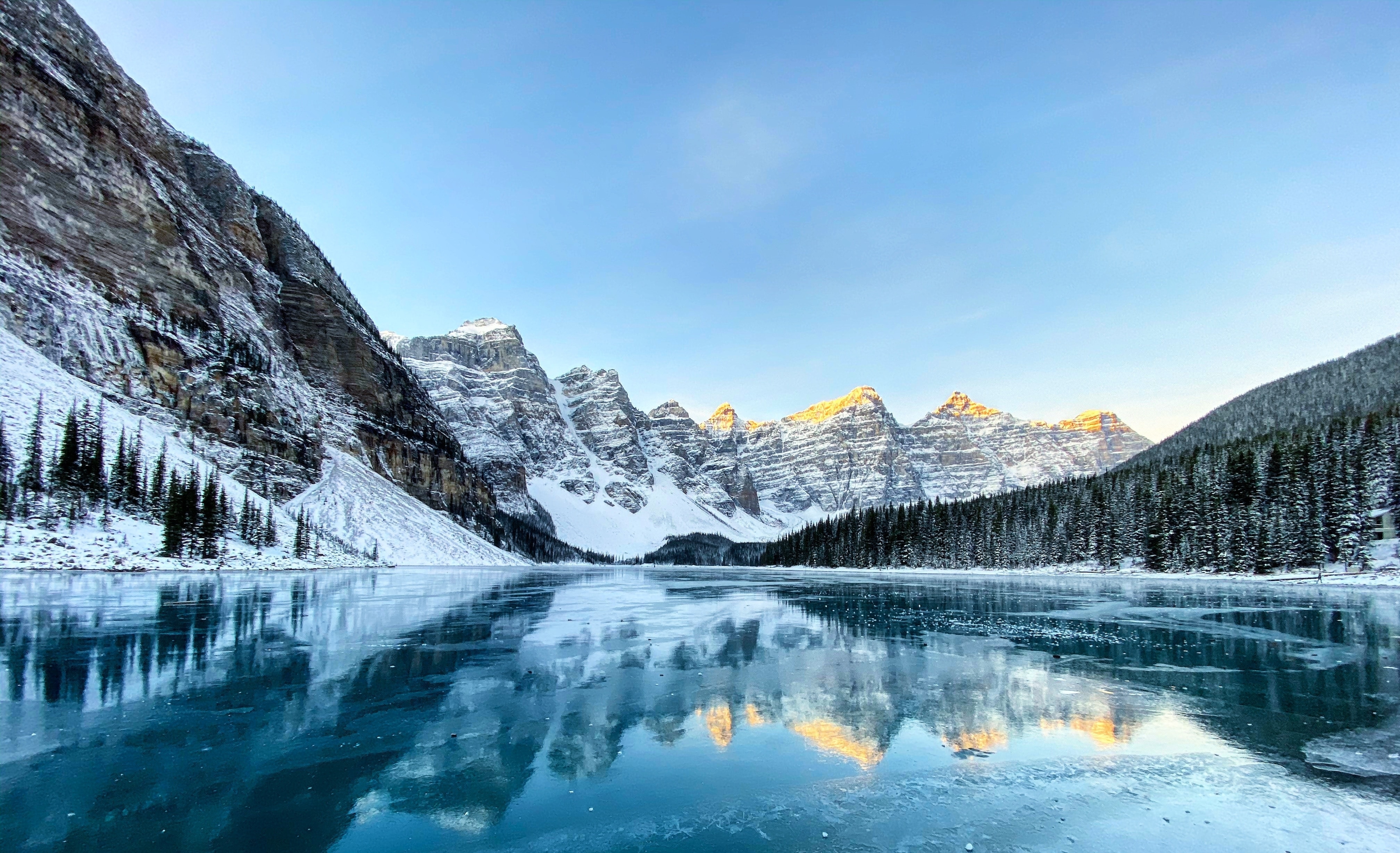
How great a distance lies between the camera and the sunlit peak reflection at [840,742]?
10188 millimetres

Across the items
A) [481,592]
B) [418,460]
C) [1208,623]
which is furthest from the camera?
[418,460]

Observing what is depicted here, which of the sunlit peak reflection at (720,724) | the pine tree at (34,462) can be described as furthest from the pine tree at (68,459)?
the sunlit peak reflection at (720,724)

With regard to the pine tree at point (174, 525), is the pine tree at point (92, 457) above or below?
above

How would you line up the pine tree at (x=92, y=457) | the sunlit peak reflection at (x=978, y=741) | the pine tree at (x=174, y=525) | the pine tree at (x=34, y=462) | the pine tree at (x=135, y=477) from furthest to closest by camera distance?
the pine tree at (x=135, y=477)
the pine tree at (x=174, y=525)
the pine tree at (x=92, y=457)
the pine tree at (x=34, y=462)
the sunlit peak reflection at (x=978, y=741)

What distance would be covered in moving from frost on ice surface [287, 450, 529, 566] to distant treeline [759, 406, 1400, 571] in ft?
271

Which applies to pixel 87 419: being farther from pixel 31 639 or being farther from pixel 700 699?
pixel 700 699

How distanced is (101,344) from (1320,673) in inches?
4045

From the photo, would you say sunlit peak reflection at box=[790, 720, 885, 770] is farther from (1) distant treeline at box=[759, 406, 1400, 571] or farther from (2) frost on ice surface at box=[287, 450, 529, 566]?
(2) frost on ice surface at box=[287, 450, 529, 566]

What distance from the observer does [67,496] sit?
51.6 m

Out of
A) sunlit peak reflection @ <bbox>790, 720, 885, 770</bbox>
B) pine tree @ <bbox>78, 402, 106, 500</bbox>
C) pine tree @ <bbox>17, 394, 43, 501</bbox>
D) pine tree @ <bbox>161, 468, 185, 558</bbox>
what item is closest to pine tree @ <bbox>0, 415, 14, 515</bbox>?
pine tree @ <bbox>17, 394, 43, 501</bbox>

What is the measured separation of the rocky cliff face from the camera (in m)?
69.7

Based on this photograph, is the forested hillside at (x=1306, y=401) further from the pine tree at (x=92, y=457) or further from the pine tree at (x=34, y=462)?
the pine tree at (x=34, y=462)

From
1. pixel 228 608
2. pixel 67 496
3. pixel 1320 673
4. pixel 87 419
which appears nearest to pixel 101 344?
pixel 87 419

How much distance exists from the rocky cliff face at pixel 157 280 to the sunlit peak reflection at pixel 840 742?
88781mm
